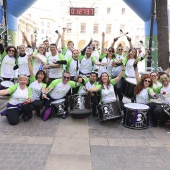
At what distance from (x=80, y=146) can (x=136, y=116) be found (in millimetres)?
1417

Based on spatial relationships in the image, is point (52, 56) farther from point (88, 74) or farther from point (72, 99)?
point (72, 99)

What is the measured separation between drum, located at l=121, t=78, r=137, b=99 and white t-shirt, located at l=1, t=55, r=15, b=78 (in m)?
2.87

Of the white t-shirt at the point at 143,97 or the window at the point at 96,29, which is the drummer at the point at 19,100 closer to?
the white t-shirt at the point at 143,97

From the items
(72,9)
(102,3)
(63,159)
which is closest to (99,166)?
(63,159)

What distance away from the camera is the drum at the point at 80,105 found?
507cm

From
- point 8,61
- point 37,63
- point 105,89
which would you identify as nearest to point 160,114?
point 105,89

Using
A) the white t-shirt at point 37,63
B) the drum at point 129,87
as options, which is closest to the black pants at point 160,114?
the drum at point 129,87

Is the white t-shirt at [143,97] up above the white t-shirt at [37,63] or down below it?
below

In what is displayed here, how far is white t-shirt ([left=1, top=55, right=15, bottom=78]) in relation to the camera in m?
6.02

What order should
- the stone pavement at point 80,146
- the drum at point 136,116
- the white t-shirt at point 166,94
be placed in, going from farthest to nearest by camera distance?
the white t-shirt at point 166,94 < the drum at point 136,116 < the stone pavement at point 80,146

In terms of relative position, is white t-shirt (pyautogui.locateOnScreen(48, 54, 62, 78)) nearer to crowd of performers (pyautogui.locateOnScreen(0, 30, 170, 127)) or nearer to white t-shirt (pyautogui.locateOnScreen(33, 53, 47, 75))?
crowd of performers (pyautogui.locateOnScreen(0, 30, 170, 127))

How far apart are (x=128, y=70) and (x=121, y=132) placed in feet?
6.11

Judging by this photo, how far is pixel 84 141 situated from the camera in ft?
13.7

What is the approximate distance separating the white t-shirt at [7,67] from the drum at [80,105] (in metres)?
2.00
